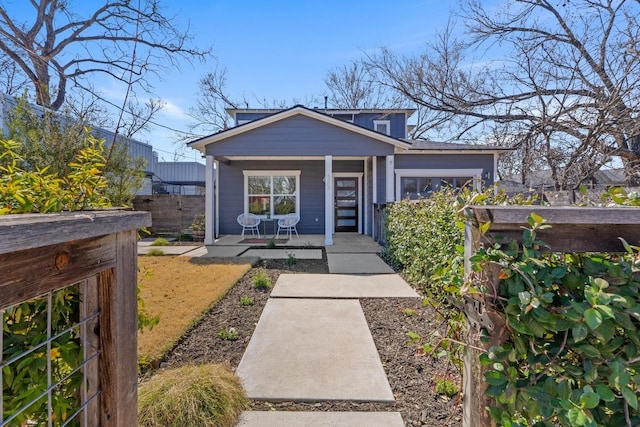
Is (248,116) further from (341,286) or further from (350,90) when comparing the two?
(341,286)

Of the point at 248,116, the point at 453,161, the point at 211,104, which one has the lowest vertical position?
the point at 453,161

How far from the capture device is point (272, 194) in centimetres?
1242

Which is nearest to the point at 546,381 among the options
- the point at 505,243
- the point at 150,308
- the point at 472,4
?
the point at 505,243

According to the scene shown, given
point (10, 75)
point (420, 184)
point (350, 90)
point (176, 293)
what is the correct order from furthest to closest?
1. point (350, 90)
2. point (420, 184)
3. point (176, 293)
4. point (10, 75)

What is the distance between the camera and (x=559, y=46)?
8656mm

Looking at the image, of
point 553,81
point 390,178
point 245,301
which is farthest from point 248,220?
point 553,81

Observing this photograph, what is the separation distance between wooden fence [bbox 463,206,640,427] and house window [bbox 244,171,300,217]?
36.9ft

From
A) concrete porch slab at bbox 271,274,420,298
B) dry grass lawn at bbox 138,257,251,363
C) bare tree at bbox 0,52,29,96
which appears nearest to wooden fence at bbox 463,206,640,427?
dry grass lawn at bbox 138,257,251,363

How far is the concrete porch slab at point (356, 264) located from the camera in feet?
20.6

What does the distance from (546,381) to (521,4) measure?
12.0 m

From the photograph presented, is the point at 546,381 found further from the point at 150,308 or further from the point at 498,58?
the point at 498,58

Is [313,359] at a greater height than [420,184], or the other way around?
[420,184]

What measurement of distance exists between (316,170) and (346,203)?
1707 mm

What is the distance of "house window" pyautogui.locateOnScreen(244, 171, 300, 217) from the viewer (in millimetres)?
12375
